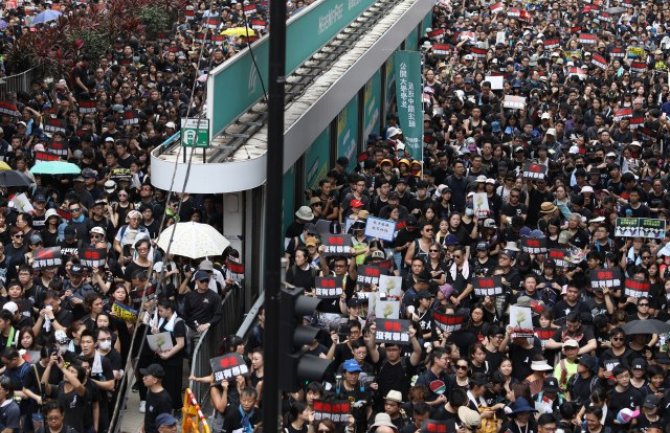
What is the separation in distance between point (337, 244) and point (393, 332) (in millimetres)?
2878

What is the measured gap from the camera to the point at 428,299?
1488cm

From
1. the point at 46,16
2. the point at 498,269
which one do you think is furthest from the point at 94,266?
the point at 46,16

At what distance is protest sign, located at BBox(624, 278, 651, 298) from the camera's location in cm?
1544

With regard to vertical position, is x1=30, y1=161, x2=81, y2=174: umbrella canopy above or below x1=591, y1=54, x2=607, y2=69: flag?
below

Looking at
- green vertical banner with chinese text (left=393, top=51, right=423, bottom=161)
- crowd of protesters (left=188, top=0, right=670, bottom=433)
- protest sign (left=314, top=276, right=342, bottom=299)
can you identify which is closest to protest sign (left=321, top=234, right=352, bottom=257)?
crowd of protesters (left=188, top=0, right=670, bottom=433)

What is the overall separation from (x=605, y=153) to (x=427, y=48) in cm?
1262

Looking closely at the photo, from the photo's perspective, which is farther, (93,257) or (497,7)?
(497,7)

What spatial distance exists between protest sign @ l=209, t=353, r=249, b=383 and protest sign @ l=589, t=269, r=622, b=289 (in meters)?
4.94

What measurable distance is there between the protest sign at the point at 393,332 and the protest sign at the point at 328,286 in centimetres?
149

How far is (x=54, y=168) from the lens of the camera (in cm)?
1934

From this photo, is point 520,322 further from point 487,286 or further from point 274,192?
point 274,192

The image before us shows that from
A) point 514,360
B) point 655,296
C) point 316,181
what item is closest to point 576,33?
point 316,181

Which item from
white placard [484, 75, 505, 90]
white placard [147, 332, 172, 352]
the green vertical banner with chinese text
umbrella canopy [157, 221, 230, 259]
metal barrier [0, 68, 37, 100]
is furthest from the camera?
metal barrier [0, 68, 37, 100]

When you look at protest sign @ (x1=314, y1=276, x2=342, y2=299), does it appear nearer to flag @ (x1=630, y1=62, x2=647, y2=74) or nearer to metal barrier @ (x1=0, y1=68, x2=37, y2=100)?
metal barrier @ (x1=0, y1=68, x2=37, y2=100)
